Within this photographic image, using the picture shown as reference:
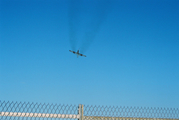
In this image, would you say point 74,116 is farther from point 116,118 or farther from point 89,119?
point 116,118

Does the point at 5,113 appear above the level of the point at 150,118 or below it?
below


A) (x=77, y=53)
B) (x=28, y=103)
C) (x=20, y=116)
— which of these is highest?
(x=77, y=53)

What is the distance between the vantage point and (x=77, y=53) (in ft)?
79.0

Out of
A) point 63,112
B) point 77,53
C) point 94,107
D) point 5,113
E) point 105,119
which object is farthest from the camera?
point 77,53

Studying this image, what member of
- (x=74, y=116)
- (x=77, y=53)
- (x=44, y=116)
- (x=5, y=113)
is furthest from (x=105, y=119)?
(x=77, y=53)

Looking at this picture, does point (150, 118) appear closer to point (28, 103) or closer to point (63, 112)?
point (63, 112)

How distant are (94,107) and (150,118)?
287 cm

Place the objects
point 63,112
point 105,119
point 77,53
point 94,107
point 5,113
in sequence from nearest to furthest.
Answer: point 5,113
point 63,112
point 94,107
point 105,119
point 77,53

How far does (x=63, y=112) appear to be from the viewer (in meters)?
7.43

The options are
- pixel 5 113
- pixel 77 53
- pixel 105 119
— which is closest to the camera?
pixel 5 113

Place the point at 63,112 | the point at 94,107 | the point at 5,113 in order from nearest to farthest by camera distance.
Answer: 1. the point at 5,113
2. the point at 63,112
3. the point at 94,107

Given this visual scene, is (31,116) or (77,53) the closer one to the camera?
(31,116)

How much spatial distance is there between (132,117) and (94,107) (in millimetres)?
1928

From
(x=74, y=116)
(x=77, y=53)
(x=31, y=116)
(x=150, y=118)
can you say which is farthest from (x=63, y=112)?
(x=77, y=53)
